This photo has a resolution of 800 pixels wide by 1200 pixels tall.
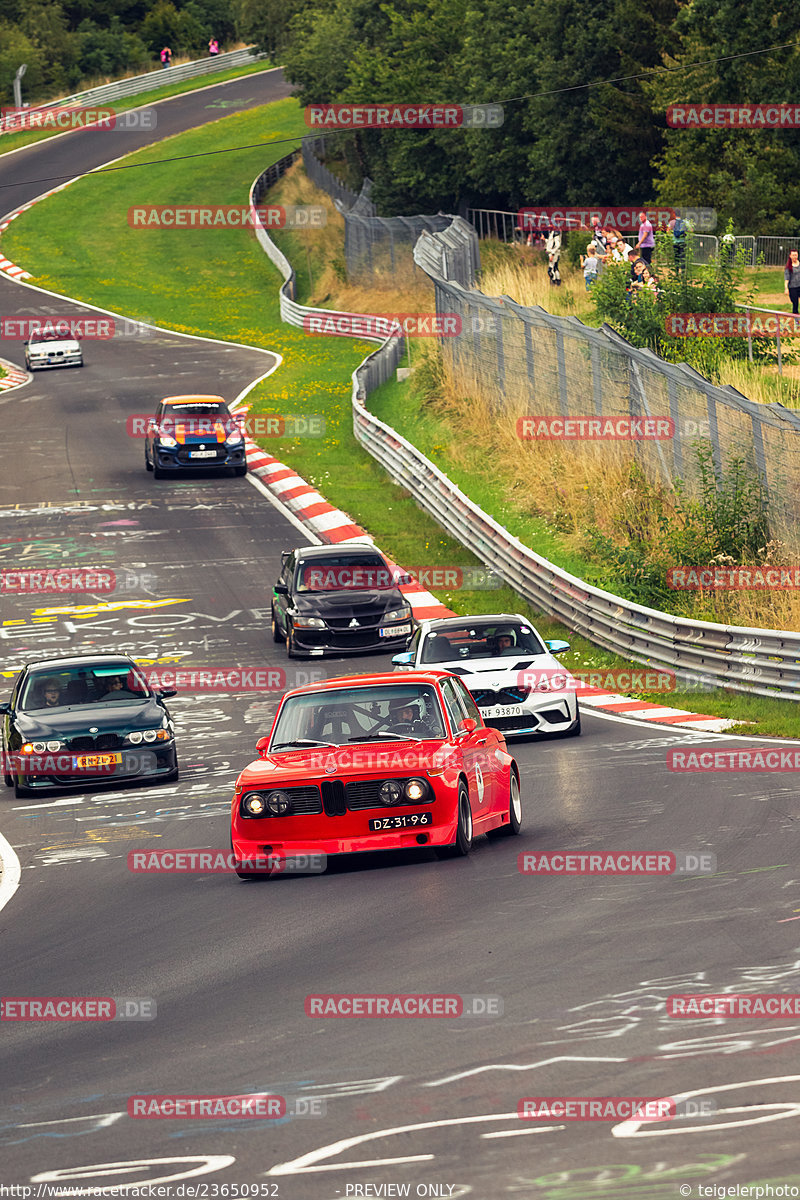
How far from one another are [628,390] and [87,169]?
62926 millimetres

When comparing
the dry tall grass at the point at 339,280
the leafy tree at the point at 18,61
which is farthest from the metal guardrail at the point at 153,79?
the dry tall grass at the point at 339,280

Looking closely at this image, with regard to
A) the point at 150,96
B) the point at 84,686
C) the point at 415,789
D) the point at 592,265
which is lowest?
the point at 84,686

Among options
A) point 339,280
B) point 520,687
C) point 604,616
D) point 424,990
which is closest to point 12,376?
point 339,280

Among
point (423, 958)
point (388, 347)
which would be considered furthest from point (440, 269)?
point (423, 958)

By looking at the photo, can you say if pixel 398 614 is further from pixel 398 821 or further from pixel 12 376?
pixel 12 376

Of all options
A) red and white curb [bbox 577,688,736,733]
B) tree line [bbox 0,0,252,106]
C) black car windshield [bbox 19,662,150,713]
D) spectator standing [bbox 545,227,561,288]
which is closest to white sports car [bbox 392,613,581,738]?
red and white curb [bbox 577,688,736,733]

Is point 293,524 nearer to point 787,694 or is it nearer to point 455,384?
point 455,384

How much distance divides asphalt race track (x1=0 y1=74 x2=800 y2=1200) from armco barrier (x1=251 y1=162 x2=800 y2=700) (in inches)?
83.4

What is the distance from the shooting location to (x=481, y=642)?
20375 millimetres

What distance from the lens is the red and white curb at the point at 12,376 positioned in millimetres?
53875

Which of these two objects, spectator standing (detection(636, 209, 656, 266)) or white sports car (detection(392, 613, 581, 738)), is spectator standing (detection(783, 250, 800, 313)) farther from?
white sports car (detection(392, 613, 581, 738))

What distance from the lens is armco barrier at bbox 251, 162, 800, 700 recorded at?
20406 millimetres

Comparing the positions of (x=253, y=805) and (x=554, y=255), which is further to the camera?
(x=554, y=255)

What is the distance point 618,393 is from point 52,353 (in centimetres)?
3101
